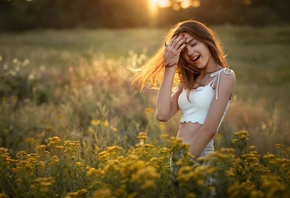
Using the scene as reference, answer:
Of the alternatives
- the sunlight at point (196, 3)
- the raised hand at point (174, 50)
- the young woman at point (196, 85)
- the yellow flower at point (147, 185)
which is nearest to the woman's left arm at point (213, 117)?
the young woman at point (196, 85)

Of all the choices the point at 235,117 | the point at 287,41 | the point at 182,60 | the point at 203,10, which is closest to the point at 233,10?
the point at 203,10

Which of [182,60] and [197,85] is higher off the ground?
[182,60]

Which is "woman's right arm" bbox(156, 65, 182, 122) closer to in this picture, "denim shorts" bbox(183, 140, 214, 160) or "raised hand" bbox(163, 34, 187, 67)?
"raised hand" bbox(163, 34, 187, 67)

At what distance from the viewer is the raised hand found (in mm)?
2591

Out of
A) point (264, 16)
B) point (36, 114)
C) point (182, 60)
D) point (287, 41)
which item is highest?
point (264, 16)

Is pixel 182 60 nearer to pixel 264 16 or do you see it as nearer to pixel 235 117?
pixel 235 117

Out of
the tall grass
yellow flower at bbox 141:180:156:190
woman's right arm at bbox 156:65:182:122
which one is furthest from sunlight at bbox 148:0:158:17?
yellow flower at bbox 141:180:156:190

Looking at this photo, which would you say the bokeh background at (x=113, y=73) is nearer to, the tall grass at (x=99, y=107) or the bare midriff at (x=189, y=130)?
the tall grass at (x=99, y=107)

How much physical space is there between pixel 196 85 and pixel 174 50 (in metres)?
0.41

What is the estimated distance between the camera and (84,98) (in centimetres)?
565

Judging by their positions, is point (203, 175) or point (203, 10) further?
point (203, 10)

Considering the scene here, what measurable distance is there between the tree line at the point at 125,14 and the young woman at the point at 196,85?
3393 cm

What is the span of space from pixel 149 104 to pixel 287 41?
21.7 m

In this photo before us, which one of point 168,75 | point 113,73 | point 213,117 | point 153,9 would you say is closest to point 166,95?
point 168,75
